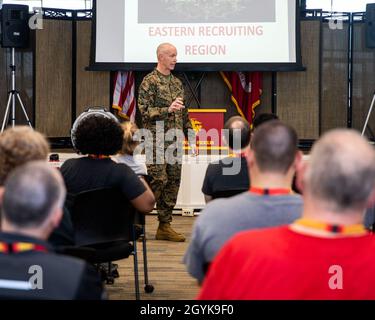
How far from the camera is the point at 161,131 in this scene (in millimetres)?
6148

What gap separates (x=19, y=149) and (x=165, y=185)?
3.67 metres

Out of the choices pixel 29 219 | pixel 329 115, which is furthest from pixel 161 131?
pixel 29 219

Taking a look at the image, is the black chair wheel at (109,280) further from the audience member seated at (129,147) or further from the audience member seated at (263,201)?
the audience member seated at (263,201)

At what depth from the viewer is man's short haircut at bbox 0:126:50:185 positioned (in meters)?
2.53

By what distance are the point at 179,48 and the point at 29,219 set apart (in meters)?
6.52

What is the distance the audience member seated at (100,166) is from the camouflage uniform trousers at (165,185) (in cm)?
247

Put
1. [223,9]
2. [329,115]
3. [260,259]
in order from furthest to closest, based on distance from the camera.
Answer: [329,115]
[223,9]
[260,259]

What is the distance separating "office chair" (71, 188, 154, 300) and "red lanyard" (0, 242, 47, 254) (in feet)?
5.56

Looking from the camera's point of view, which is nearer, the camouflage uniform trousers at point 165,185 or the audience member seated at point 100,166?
the audience member seated at point 100,166

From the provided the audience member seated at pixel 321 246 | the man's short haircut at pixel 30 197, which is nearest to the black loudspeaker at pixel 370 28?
the audience member seated at pixel 321 246

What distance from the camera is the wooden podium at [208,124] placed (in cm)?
782

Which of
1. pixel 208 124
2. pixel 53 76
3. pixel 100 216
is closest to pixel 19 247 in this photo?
pixel 100 216

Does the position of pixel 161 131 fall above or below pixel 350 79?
below
